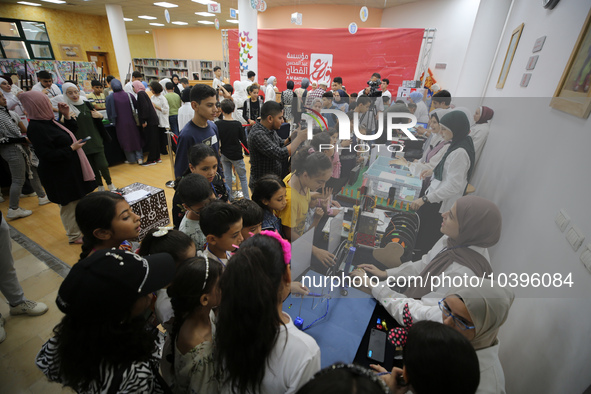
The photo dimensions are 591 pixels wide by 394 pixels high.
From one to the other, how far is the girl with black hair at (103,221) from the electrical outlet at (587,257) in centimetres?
203

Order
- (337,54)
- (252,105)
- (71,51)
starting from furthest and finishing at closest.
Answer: (71,51), (337,54), (252,105)

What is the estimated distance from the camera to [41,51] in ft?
Answer: 32.0

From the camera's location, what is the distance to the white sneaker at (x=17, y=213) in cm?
316

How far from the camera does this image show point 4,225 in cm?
175

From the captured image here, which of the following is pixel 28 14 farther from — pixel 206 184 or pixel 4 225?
pixel 206 184

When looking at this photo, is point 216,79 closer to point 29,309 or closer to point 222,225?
point 29,309

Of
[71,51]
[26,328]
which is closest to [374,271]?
[26,328]

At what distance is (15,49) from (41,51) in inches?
29.3

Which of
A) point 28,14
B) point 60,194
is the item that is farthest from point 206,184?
point 28,14

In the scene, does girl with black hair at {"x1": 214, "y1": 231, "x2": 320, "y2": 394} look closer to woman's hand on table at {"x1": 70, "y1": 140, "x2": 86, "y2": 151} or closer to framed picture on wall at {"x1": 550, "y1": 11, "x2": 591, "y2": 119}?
framed picture on wall at {"x1": 550, "y1": 11, "x2": 591, "y2": 119}

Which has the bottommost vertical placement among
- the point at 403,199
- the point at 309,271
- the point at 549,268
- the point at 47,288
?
the point at 47,288

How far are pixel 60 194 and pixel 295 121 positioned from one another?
259 centimetres

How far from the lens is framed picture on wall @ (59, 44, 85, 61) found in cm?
1034

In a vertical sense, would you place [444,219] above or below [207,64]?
below
